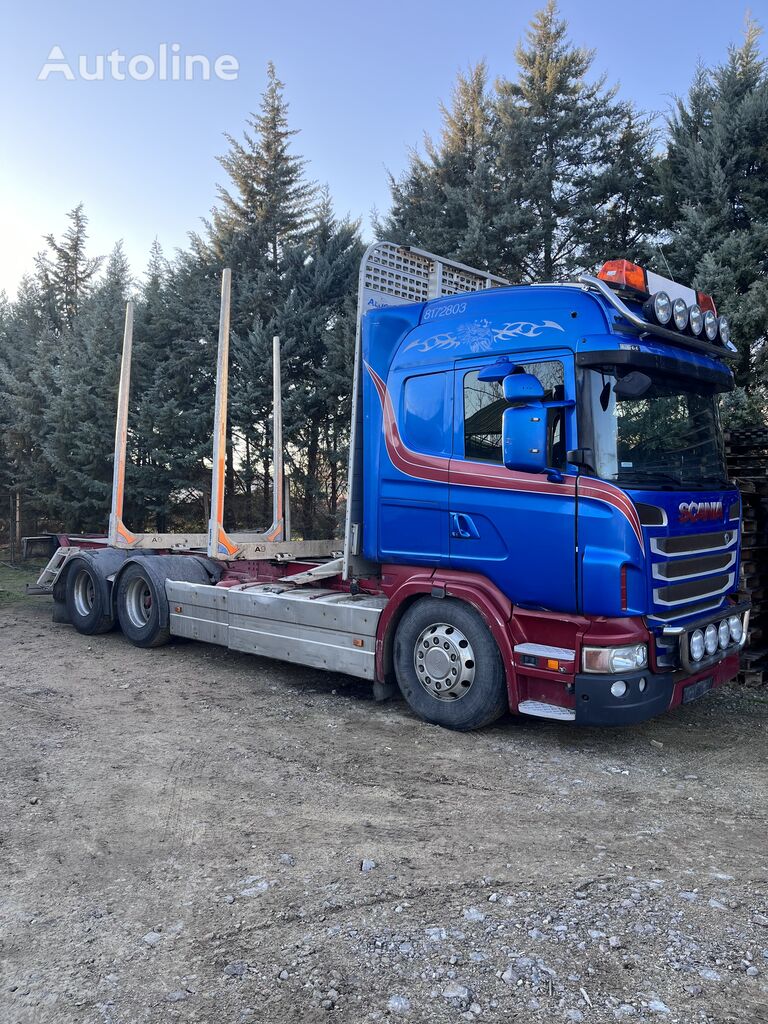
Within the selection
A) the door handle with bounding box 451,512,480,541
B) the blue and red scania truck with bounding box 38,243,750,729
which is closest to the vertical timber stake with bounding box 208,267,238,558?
the blue and red scania truck with bounding box 38,243,750,729

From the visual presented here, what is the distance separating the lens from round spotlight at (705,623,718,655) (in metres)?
5.23

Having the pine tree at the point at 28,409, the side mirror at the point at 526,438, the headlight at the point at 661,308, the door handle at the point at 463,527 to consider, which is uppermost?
the pine tree at the point at 28,409

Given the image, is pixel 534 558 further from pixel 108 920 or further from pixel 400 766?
pixel 108 920

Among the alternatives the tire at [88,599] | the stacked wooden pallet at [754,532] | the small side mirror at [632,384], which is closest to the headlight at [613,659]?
the small side mirror at [632,384]

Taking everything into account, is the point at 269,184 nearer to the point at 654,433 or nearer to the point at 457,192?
the point at 457,192

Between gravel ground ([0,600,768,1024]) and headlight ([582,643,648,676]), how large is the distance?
2.32 feet

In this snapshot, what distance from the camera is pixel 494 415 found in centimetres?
543

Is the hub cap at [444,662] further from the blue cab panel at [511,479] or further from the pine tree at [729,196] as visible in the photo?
the pine tree at [729,196]

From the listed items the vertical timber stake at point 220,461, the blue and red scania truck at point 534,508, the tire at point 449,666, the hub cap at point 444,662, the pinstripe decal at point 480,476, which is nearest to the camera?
the pinstripe decal at point 480,476

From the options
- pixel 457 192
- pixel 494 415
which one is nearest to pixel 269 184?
pixel 457 192

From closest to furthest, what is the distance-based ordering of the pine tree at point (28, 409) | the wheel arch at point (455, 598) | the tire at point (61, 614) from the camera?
the wheel arch at point (455, 598)
the tire at point (61, 614)
the pine tree at point (28, 409)

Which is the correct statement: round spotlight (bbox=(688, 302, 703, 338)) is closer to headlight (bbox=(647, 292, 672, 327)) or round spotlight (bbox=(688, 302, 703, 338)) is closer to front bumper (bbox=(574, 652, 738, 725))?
headlight (bbox=(647, 292, 672, 327))

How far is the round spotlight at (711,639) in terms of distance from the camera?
5.23 metres

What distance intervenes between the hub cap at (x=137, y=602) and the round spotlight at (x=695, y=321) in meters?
6.53
